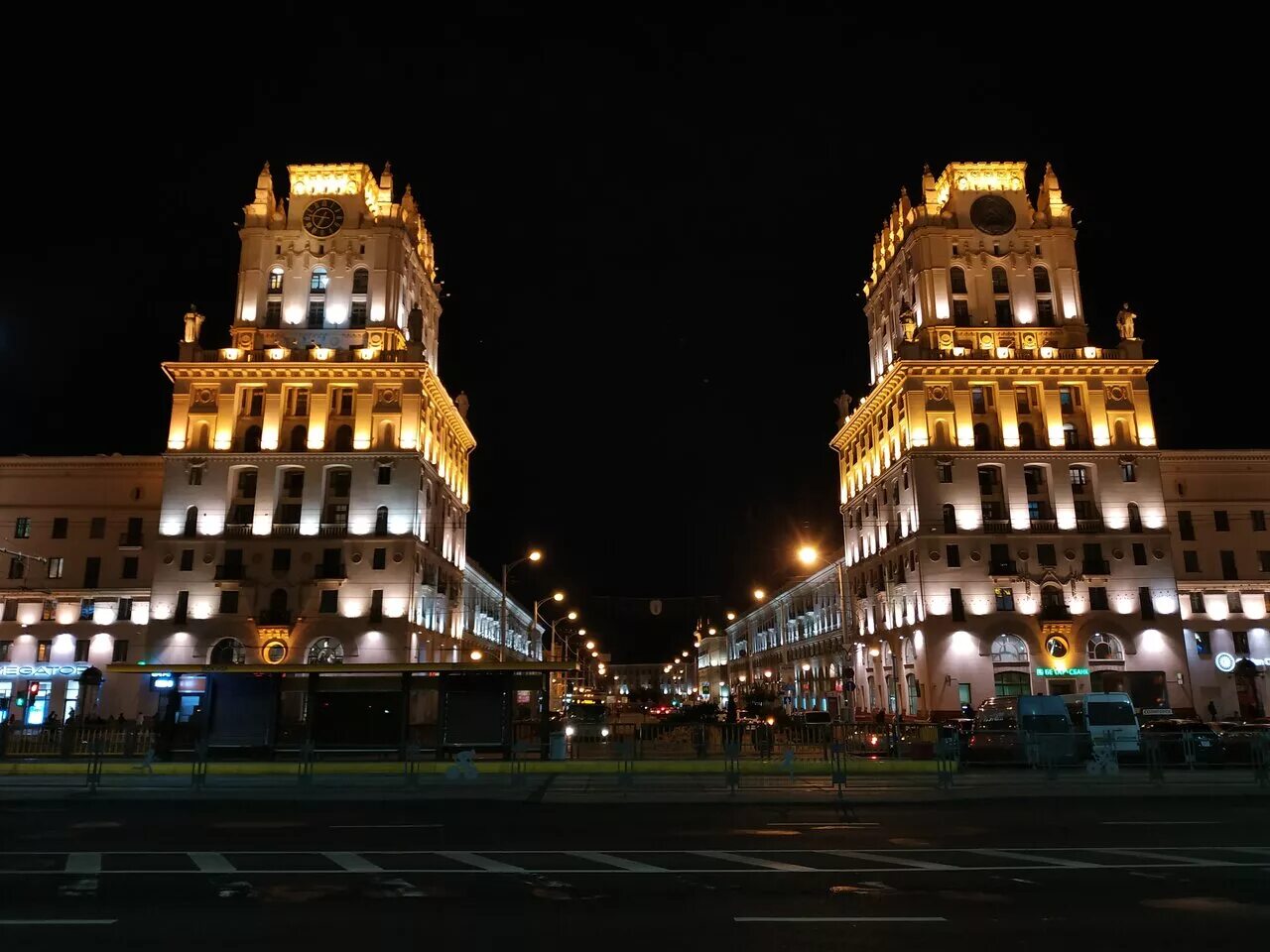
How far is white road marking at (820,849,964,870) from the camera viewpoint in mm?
13836

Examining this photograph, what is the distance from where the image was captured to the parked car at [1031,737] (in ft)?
97.1

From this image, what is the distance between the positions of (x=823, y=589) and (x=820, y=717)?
37895 mm

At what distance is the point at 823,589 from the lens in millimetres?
93500

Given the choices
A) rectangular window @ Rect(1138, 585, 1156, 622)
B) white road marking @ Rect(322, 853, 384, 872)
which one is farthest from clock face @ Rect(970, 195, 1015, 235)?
white road marking @ Rect(322, 853, 384, 872)

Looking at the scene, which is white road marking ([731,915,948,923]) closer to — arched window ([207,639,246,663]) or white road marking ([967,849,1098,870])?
white road marking ([967,849,1098,870])

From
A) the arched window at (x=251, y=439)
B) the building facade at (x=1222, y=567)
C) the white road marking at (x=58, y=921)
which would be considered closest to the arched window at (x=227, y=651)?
the arched window at (x=251, y=439)

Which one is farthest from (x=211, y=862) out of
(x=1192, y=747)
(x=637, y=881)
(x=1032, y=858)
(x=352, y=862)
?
(x=1192, y=747)

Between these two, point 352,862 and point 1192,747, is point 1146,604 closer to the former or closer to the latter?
point 1192,747

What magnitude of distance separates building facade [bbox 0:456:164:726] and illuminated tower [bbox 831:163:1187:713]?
178 ft

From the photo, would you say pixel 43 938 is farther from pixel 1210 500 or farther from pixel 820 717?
pixel 1210 500

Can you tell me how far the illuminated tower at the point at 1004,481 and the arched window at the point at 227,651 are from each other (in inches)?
1814

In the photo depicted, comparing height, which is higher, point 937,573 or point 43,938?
point 937,573

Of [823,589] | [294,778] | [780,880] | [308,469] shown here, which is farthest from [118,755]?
[823,589]

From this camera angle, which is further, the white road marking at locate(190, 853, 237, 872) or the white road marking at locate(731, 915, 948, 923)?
the white road marking at locate(190, 853, 237, 872)
